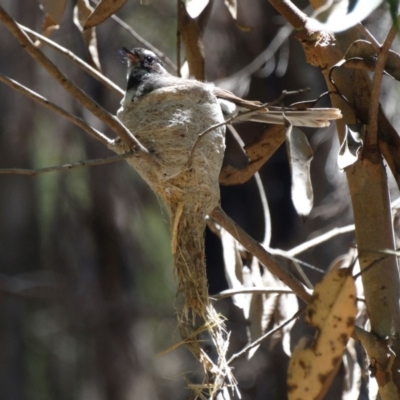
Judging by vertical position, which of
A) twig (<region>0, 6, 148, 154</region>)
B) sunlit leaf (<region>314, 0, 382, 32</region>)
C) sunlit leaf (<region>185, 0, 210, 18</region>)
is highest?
sunlit leaf (<region>185, 0, 210, 18</region>)

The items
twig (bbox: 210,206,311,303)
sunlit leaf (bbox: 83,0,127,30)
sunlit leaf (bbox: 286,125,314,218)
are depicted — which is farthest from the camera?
sunlit leaf (bbox: 83,0,127,30)

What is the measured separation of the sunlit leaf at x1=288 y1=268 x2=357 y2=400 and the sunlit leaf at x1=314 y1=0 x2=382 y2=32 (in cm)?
51

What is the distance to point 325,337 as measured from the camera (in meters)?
1.43

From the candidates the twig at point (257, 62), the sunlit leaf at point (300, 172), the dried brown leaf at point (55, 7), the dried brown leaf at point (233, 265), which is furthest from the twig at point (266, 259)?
the twig at point (257, 62)

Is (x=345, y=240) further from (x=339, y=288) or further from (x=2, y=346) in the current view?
(x=339, y=288)

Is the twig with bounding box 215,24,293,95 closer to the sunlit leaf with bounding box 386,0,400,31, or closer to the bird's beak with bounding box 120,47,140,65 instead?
the bird's beak with bounding box 120,47,140,65

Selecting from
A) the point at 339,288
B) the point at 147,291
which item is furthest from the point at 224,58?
the point at 339,288

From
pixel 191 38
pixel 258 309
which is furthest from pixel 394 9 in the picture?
pixel 258 309

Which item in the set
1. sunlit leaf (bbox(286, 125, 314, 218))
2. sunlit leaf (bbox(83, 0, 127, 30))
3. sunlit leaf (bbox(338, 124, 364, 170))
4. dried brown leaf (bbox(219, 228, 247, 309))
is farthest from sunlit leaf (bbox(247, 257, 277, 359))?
sunlit leaf (bbox(83, 0, 127, 30))

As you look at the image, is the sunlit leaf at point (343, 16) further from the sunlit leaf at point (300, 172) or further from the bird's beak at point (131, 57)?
the bird's beak at point (131, 57)

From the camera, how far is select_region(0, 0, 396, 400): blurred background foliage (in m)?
5.11

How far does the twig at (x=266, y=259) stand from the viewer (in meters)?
2.15

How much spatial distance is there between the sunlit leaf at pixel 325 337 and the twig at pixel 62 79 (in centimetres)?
85

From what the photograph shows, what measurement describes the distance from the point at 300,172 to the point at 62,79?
74 cm
